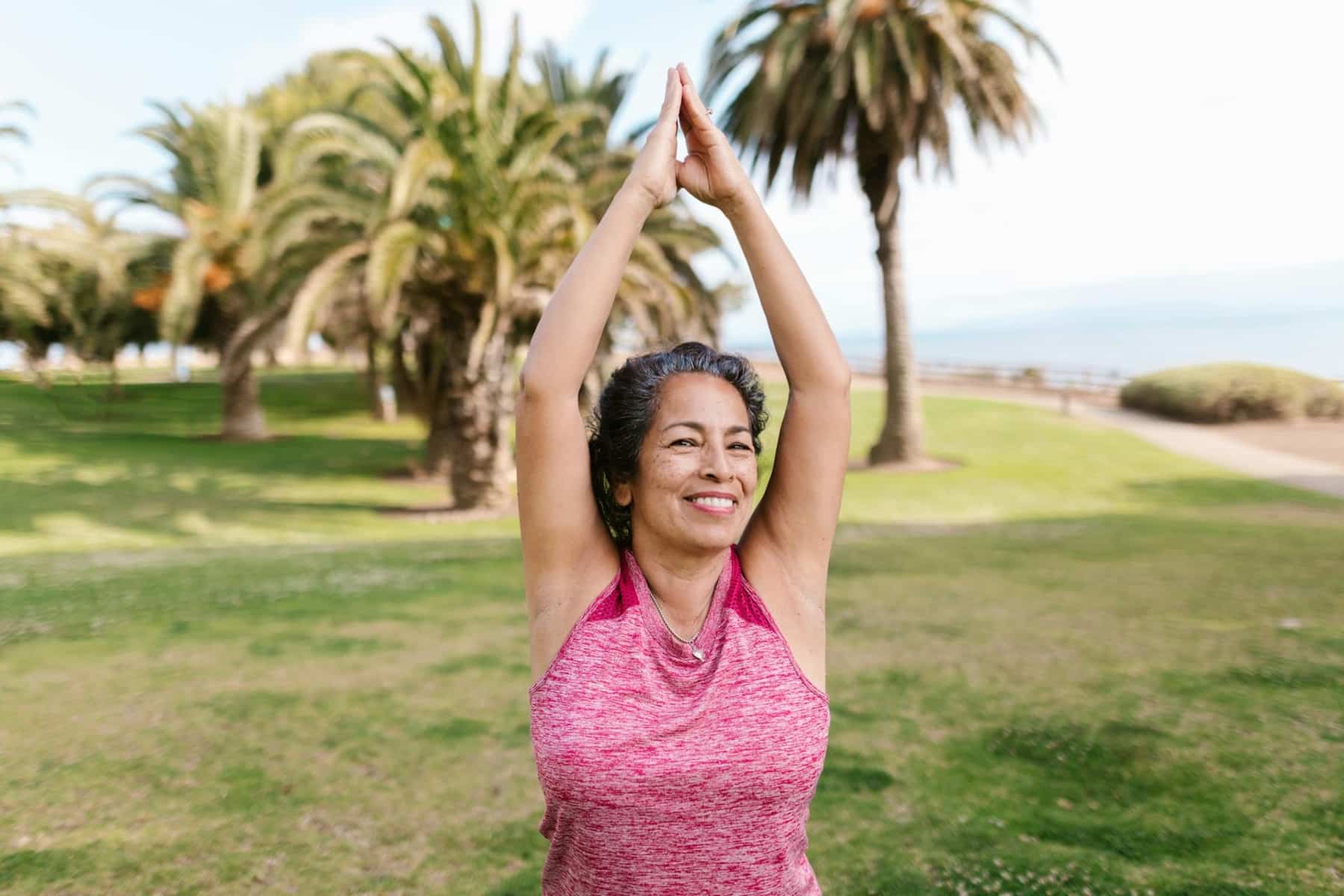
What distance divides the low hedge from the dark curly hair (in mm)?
29219

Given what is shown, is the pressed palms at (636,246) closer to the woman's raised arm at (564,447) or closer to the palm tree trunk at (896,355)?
the palm tree trunk at (896,355)

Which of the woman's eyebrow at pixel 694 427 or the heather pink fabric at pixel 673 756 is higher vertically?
the woman's eyebrow at pixel 694 427

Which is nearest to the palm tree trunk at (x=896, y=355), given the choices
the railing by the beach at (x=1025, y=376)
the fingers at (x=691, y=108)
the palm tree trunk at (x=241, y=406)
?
the railing by the beach at (x=1025, y=376)

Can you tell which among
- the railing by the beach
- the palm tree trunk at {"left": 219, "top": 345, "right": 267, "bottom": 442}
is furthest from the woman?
the railing by the beach

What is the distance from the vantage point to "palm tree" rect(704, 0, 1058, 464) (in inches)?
750

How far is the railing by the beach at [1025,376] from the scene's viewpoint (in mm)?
34281

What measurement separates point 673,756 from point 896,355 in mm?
20785

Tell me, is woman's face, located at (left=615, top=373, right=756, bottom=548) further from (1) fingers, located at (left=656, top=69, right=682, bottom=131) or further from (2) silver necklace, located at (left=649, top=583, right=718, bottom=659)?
(1) fingers, located at (left=656, top=69, right=682, bottom=131)

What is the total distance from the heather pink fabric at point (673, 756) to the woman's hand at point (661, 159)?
2.77ft

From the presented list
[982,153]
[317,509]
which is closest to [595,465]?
[317,509]

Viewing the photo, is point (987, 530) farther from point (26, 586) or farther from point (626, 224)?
point (626, 224)

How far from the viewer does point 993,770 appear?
453 cm

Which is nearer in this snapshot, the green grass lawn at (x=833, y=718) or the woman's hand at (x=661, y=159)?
the woman's hand at (x=661, y=159)

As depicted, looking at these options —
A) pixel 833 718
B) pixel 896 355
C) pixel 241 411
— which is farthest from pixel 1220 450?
pixel 241 411
